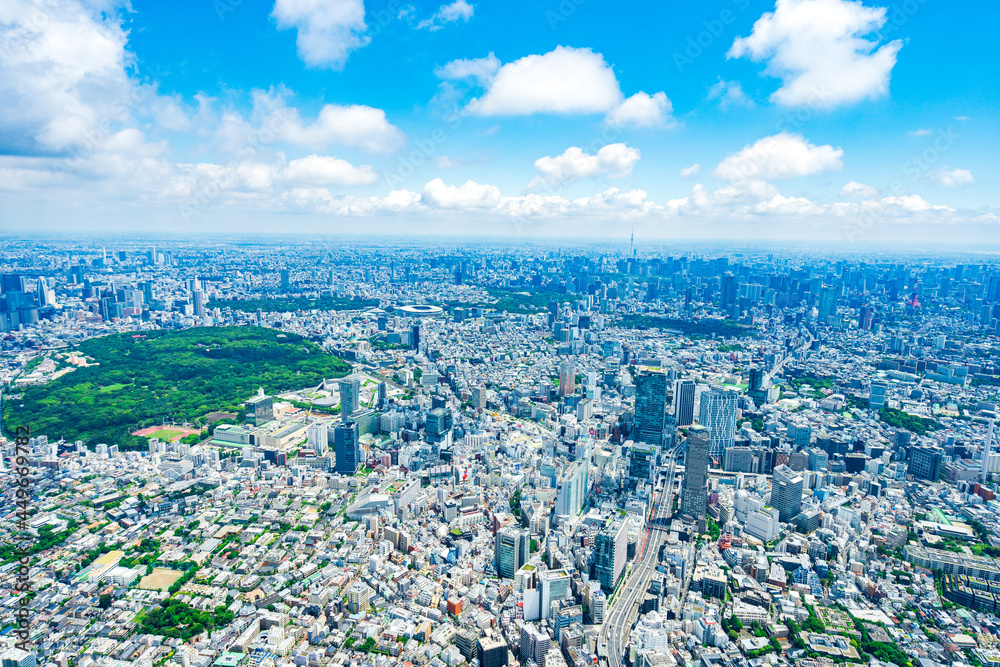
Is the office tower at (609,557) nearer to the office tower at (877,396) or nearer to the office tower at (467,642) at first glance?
the office tower at (467,642)

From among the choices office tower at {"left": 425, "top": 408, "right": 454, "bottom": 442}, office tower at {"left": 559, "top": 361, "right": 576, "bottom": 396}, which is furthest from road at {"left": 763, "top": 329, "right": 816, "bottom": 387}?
office tower at {"left": 425, "top": 408, "right": 454, "bottom": 442}

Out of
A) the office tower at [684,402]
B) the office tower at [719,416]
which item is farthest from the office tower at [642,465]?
the office tower at [684,402]

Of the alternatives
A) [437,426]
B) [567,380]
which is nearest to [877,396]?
[567,380]

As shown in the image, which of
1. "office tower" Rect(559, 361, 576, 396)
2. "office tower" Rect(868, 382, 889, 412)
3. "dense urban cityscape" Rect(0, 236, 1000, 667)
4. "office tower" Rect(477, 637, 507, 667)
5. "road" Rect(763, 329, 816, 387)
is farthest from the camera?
"road" Rect(763, 329, 816, 387)

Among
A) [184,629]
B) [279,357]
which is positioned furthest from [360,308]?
[184,629]

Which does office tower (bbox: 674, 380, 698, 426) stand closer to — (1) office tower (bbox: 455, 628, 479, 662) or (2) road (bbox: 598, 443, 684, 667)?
(2) road (bbox: 598, 443, 684, 667)

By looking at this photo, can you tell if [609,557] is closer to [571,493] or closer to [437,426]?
[571,493]
